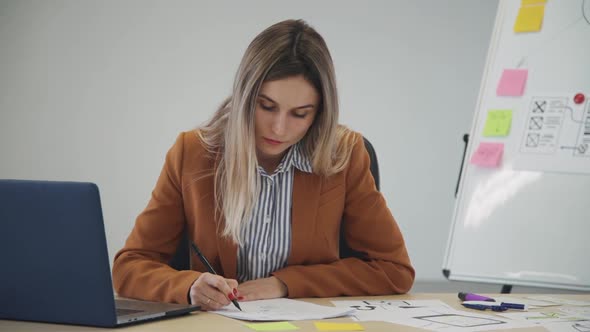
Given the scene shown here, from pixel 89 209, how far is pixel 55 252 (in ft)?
0.30

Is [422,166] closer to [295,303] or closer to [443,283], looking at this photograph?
[443,283]

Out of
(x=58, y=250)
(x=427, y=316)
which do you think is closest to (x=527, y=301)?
(x=427, y=316)

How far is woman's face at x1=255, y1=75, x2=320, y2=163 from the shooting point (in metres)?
1.51

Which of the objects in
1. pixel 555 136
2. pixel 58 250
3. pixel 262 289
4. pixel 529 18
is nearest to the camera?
pixel 58 250

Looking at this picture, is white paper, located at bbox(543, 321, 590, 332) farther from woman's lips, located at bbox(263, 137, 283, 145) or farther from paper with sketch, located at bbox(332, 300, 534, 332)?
woman's lips, located at bbox(263, 137, 283, 145)

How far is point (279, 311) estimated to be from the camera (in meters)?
1.28

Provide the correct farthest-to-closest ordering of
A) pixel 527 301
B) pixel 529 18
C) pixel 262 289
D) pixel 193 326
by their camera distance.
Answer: pixel 529 18
pixel 527 301
pixel 262 289
pixel 193 326

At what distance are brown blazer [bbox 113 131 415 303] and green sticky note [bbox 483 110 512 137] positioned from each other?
1155 mm

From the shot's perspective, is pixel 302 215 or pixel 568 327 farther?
pixel 302 215

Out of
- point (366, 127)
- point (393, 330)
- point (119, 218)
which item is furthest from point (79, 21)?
point (393, 330)

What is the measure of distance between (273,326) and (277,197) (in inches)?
22.5

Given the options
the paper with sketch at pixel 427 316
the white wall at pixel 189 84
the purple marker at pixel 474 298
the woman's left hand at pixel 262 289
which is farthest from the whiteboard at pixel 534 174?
the white wall at pixel 189 84

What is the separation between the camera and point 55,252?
1.03m

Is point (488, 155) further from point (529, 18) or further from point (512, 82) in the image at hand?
point (529, 18)
